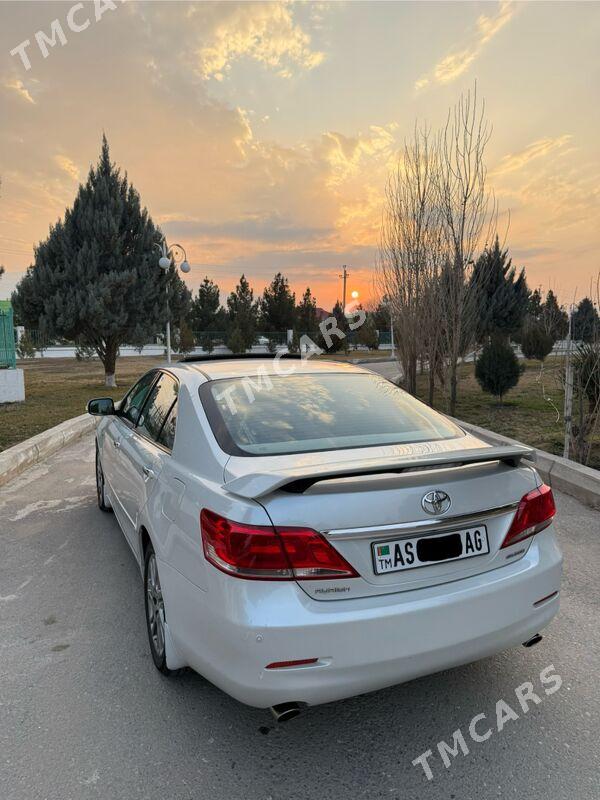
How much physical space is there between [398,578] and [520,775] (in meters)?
0.89

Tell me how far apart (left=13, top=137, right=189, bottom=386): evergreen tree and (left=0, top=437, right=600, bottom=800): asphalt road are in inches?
622

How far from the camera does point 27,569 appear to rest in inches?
155

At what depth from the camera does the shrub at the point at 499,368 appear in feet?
39.9

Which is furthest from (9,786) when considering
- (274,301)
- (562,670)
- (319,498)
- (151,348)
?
(274,301)

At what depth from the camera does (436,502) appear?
81.3 inches

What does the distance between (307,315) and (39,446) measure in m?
48.2

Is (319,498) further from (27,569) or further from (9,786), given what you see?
(27,569)

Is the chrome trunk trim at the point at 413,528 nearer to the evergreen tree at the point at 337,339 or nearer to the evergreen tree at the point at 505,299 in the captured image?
the evergreen tree at the point at 505,299

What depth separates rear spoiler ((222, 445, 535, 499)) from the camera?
197 cm

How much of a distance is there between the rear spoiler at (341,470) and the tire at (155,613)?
97cm

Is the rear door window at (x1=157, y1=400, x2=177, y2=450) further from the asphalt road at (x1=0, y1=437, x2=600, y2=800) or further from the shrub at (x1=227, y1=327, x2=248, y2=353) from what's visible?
the shrub at (x1=227, y1=327, x2=248, y2=353)

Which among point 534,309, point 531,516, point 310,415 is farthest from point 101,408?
point 534,309

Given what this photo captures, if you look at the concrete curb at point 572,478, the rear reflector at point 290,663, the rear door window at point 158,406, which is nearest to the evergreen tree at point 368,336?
the concrete curb at point 572,478

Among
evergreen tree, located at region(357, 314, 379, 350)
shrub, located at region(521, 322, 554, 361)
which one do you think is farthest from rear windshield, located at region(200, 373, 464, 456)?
evergreen tree, located at region(357, 314, 379, 350)
